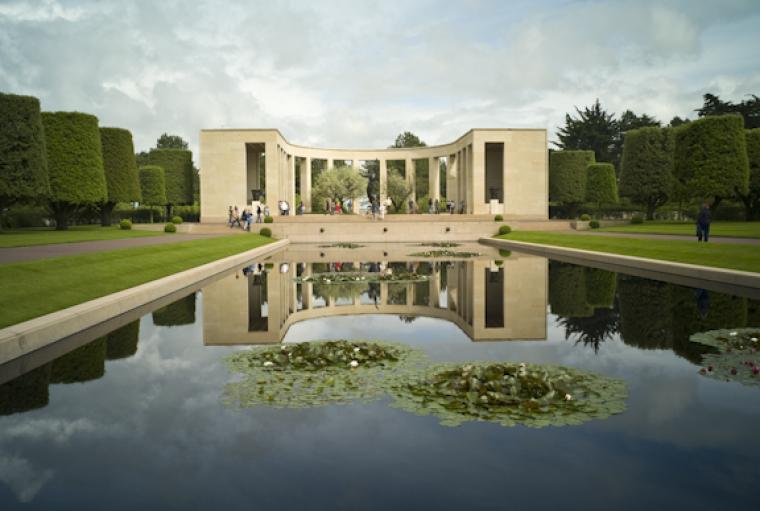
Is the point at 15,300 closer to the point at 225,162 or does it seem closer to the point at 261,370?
the point at 261,370

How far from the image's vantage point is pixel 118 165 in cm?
4366

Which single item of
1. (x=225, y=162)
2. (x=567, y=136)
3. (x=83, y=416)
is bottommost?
(x=83, y=416)

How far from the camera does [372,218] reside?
43312mm

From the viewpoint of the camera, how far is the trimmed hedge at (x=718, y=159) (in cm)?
4066

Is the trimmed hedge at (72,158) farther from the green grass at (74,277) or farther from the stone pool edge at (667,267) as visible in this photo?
the stone pool edge at (667,267)

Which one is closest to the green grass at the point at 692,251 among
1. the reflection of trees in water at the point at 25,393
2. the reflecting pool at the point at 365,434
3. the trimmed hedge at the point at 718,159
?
the reflecting pool at the point at 365,434

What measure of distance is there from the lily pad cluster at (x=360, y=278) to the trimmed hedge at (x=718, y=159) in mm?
33207

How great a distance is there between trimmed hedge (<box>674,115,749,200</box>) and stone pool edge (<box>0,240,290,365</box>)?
38.4 meters

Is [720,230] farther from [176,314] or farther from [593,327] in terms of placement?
[176,314]

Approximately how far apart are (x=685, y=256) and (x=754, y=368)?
39.4 ft

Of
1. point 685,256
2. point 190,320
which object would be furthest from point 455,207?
point 190,320

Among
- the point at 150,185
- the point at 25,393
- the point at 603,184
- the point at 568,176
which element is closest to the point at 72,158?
the point at 150,185

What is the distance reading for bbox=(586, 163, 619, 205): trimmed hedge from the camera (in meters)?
56.3

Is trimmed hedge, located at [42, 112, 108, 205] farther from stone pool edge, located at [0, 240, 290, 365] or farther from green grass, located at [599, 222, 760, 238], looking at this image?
green grass, located at [599, 222, 760, 238]
